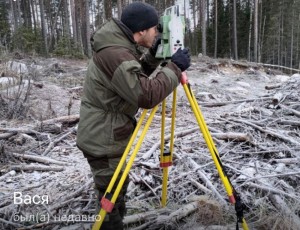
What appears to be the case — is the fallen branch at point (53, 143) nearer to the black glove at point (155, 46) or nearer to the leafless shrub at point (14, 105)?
the leafless shrub at point (14, 105)

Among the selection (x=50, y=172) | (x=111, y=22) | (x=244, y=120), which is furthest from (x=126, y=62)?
(x=244, y=120)

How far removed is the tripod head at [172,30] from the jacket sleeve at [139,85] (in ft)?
0.75

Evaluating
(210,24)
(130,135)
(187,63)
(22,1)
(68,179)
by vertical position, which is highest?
(22,1)

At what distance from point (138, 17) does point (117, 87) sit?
21.9 inches

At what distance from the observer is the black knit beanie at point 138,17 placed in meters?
2.36

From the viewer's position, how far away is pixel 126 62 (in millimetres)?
2172

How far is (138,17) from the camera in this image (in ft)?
7.75

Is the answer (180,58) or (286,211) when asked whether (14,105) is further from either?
(286,211)

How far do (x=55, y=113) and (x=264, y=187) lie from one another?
4.29m

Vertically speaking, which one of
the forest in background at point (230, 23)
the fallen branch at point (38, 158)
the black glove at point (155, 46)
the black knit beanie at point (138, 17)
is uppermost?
the forest in background at point (230, 23)

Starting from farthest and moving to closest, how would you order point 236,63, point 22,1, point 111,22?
point 22,1
point 236,63
point 111,22

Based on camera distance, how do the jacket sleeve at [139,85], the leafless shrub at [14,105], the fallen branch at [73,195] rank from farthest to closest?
the leafless shrub at [14,105]
the fallen branch at [73,195]
the jacket sleeve at [139,85]

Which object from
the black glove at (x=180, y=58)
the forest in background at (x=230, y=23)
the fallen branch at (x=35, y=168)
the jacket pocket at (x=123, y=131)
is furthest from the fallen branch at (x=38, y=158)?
the forest in background at (x=230, y=23)

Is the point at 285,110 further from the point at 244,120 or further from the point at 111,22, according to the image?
the point at 111,22
